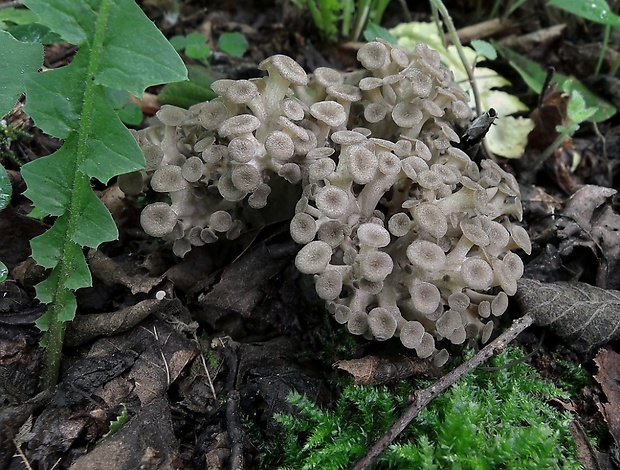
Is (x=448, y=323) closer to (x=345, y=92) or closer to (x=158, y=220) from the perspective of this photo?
(x=345, y=92)

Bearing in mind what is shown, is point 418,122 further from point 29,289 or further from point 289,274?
point 29,289

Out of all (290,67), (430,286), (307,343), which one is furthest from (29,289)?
(430,286)

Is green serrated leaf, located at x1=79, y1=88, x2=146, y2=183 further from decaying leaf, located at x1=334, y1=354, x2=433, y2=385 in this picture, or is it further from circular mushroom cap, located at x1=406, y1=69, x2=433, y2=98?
circular mushroom cap, located at x1=406, y1=69, x2=433, y2=98

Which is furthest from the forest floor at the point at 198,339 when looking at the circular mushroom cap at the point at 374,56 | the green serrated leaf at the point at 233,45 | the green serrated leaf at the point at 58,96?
the green serrated leaf at the point at 233,45

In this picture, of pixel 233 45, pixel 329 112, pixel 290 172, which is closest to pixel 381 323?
pixel 290 172

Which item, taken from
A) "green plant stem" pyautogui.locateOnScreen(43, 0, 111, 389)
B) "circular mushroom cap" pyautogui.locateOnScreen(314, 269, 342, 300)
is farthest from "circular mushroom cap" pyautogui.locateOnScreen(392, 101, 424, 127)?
"green plant stem" pyautogui.locateOnScreen(43, 0, 111, 389)

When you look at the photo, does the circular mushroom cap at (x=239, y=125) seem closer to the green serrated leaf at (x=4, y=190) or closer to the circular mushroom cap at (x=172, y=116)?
the circular mushroom cap at (x=172, y=116)

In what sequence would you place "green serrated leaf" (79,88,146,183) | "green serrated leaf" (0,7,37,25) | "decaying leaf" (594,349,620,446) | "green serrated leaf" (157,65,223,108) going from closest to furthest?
1. "green serrated leaf" (79,88,146,183)
2. "decaying leaf" (594,349,620,446)
3. "green serrated leaf" (0,7,37,25)
4. "green serrated leaf" (157,65,223,108)

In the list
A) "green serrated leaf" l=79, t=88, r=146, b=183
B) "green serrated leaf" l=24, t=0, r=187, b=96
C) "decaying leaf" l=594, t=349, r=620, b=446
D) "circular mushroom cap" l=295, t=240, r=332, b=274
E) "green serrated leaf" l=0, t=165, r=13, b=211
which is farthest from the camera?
"decaying leaf" l=594, t=349, r=620, b=446
